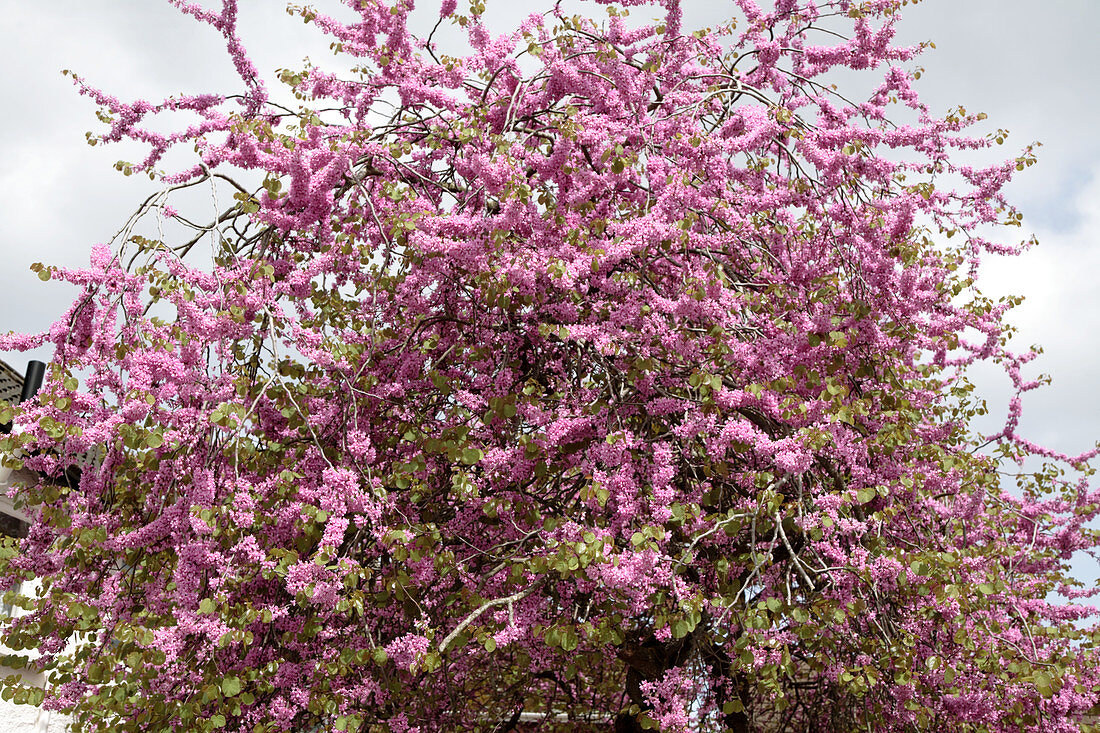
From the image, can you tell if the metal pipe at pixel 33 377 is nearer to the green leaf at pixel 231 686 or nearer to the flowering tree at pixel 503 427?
the flowering tree at pixel 503 427

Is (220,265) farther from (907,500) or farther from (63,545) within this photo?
(907,500)

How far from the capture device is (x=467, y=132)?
5281 mm

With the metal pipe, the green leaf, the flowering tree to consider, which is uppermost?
the metal pipe

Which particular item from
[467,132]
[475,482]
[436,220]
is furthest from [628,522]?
[467,132]

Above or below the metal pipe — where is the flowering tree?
below

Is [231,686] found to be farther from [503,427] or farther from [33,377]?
[33,377]

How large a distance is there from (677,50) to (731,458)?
11.3 feet

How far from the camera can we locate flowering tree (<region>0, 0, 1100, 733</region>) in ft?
16.3

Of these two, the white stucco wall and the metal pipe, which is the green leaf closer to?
the white stucco wall

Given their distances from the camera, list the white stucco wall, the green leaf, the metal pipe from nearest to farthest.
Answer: the green leaf < the white stucco wall < the metal pipe

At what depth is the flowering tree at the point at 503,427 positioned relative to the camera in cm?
497

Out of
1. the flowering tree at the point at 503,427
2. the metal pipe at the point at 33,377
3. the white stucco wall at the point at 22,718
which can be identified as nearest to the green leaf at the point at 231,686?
the flowering tree at the point at 503,427

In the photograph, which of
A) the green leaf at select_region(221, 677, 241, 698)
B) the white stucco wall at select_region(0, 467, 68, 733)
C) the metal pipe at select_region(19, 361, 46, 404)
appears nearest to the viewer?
the green leaf at select_region(221, 677, 241, 698)

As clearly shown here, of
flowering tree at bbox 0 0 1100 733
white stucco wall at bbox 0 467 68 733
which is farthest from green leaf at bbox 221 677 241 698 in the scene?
white stucco wall at bbox 0 467 68 733
